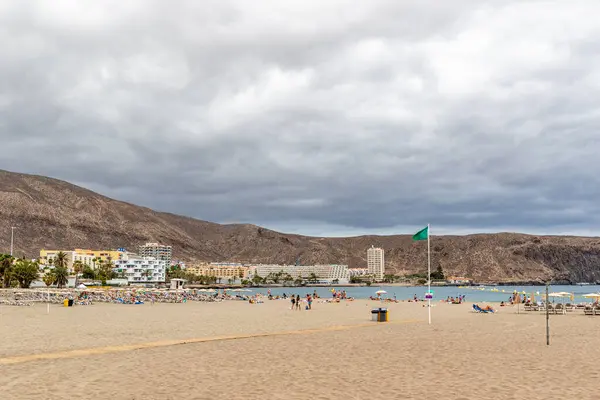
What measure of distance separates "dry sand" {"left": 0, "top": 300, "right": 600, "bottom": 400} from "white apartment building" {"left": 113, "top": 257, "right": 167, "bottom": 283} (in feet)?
501

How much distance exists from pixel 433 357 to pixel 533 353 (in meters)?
3.75

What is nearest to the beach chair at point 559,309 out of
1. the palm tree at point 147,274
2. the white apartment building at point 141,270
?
the white apartment building at point 141,270

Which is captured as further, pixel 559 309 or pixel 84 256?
pixel 84 256

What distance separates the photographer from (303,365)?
1591cm

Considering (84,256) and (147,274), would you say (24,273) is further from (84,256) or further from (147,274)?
(147,274)

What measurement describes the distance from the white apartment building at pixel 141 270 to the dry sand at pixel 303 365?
501 feet

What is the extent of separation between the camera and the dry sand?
12.1 meters

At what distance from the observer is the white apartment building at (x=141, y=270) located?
17338cm

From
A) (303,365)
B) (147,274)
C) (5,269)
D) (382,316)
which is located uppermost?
(303,365)

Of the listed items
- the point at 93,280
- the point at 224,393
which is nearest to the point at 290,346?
the point at 224,393

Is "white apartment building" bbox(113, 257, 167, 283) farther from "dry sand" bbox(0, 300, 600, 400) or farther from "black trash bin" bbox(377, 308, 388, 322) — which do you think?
"dry sand" bbox(0, 300, 600, 400)

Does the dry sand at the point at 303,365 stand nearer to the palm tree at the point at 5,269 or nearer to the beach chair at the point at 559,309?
the beach chair at the point at 559,309

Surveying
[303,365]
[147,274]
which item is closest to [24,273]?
[147,274]

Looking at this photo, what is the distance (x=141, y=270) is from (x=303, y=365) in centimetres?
16990
